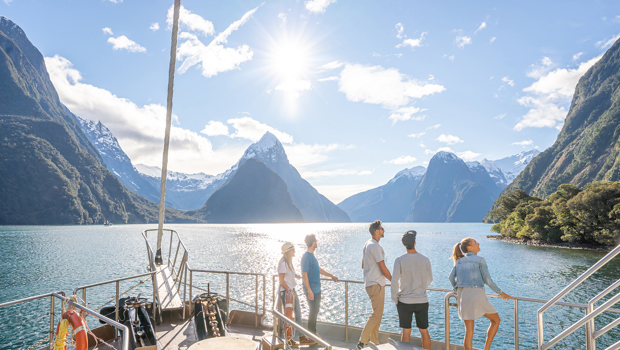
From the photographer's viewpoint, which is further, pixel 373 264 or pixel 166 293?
pixel 166 293

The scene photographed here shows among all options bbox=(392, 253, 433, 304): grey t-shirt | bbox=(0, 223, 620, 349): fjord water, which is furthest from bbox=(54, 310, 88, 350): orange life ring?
bbox=(392, 253, 433, 304): grey t-shirt

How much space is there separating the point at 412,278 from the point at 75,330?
13.9ft

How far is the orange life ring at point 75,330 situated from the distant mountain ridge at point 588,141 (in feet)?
377

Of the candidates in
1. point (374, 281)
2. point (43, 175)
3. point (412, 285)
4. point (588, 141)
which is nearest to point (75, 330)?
point (374, 281)

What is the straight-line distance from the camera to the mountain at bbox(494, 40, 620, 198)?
371 ft

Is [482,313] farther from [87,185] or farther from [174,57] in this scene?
[87,185]

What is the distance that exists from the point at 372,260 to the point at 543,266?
123 ft

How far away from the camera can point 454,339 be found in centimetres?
1354

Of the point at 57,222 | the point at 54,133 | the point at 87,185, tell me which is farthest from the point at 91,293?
the point at 54,133

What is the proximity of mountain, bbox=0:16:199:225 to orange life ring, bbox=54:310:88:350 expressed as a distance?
160 m

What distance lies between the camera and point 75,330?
4.09m

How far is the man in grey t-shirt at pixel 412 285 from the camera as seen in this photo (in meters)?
4.71

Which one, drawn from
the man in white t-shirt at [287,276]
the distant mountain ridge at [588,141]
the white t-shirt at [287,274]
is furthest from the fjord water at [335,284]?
the distant mountain ridge at [588,141]

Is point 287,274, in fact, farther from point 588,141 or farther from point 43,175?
point 43,175
